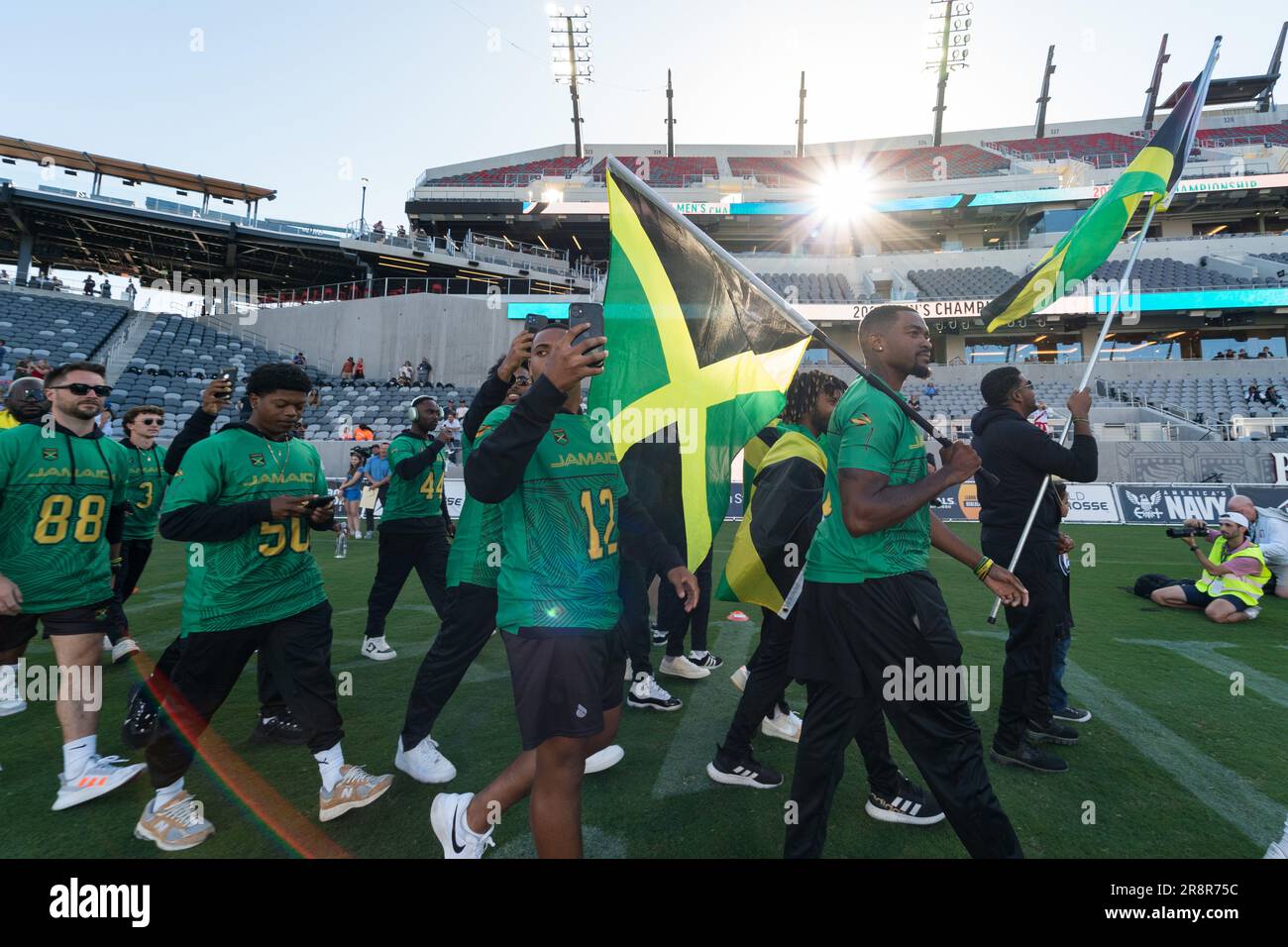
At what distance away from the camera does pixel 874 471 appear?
6.91 feet

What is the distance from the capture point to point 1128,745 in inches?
137

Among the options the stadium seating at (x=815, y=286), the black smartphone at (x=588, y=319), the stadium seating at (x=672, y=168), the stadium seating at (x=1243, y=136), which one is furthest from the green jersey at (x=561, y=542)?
the stadium seating at (x=1243, y=136)

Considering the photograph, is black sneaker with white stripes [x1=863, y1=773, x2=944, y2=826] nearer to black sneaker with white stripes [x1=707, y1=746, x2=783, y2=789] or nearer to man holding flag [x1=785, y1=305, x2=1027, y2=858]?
black sneaker with white stripes [x1=707, y1=746, x2=783, y2=789]

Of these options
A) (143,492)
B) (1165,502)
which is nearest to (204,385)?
(143,492)

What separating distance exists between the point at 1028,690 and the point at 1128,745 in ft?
2.94

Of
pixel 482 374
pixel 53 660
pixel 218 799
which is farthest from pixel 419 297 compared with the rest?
pixel 218 799

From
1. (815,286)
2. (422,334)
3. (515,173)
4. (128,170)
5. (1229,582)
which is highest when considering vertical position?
(515,173)

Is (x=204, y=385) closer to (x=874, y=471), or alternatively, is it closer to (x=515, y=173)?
(x=874, y=471)

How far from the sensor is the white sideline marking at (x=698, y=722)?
3.12 meters

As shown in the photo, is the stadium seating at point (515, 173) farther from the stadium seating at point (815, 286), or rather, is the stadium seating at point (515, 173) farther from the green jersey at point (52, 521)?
the green jersey at point (52, 521)

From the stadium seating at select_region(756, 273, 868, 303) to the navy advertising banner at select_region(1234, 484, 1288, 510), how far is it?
21.0 meters

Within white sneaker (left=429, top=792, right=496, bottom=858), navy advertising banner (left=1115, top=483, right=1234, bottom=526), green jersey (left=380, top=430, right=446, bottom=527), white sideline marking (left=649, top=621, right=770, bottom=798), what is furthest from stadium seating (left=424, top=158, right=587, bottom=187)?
white sneaker (left=429, top=792, right=496, bottom=858)

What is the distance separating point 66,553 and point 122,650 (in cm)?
254
